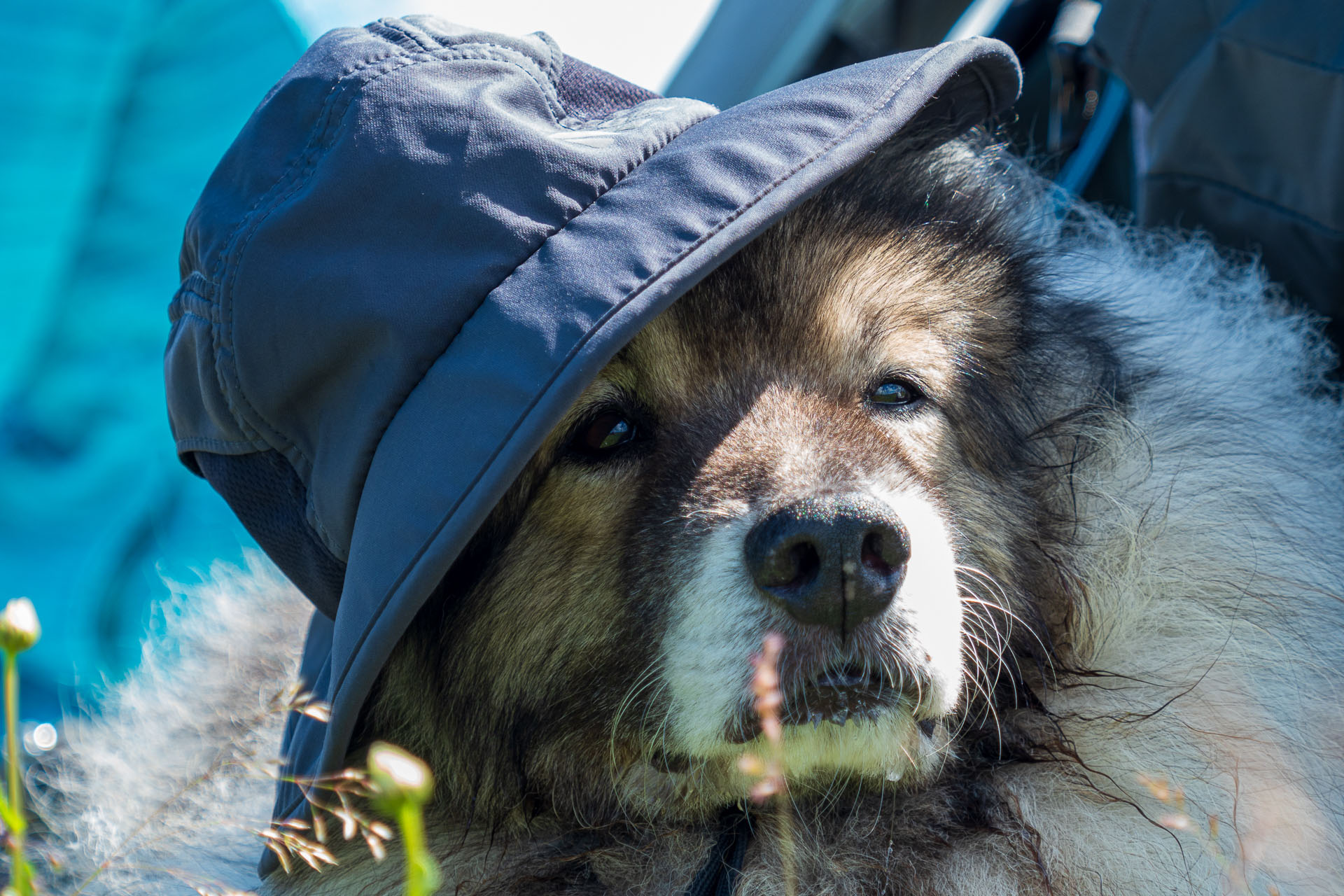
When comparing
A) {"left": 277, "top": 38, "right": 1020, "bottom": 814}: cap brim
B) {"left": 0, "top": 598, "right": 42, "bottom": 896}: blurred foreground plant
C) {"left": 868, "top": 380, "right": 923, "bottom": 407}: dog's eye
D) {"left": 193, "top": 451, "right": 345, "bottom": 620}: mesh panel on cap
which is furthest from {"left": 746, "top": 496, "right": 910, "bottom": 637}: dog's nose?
{"left": 0, "top": 598, "right": 42, "bottom": 896}: blurred foreground plant

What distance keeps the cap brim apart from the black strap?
59 centimetres

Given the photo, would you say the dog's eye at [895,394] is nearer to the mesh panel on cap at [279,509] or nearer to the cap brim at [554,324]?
the cap brim at [554,324]

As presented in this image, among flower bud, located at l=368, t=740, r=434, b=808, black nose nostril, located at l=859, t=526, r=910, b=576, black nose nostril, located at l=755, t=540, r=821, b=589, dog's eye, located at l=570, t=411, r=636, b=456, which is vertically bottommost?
dog's eye, located at l=570, t=411, r=636, b=456

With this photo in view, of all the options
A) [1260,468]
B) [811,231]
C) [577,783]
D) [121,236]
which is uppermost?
[811,231]

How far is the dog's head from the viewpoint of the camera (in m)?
1.40

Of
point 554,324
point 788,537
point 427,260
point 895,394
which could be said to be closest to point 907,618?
point 788,537

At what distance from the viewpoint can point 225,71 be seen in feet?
12.6

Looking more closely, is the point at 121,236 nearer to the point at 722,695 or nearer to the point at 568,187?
the point at 568,187

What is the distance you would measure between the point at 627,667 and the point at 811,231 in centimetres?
74

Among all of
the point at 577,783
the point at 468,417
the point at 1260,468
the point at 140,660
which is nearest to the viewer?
the point at 468,417

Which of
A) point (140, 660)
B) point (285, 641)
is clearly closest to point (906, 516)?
point (285, 641)

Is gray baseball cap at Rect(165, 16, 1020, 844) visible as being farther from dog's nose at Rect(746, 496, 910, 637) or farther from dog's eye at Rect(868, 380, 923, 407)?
dog's eye at Rect(868, 380, 923, 407)

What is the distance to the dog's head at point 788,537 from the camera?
55.3 inches

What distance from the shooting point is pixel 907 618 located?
1409mm
